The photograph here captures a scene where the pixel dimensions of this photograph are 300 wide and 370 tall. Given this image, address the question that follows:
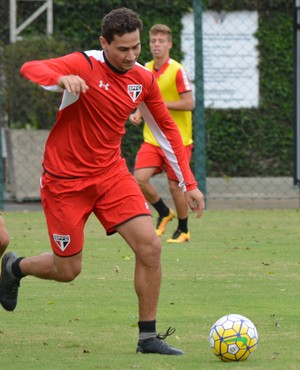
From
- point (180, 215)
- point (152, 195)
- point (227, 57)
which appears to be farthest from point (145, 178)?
point (227, 57)

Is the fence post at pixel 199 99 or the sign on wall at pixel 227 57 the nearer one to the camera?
the fence post at pixel 199 99

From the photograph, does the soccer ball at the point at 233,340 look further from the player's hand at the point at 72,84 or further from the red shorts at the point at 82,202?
the player's hand at the point at 72,84

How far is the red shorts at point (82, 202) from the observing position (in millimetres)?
7043

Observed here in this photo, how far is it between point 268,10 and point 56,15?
139 inches

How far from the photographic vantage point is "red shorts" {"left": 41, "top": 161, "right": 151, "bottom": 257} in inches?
277

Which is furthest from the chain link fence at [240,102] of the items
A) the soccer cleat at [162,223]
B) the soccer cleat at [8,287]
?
the soccer cleat at [8,287]

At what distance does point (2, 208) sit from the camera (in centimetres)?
1602

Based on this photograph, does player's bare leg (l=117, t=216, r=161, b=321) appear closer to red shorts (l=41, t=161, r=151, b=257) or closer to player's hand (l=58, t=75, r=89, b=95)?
red shorts (l=41, t=161, r=151, b=257)

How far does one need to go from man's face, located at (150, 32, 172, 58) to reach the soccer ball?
665cm

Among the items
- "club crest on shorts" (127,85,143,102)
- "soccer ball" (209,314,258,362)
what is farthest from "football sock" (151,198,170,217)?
"soccer ball" (209,314,258,362)

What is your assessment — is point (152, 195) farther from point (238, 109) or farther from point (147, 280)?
point (238, 109)

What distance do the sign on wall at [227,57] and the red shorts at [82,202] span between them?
37.6 feet

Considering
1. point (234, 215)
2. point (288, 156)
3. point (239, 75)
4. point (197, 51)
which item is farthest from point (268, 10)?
point (234, 215)

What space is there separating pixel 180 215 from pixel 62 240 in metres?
5.30
